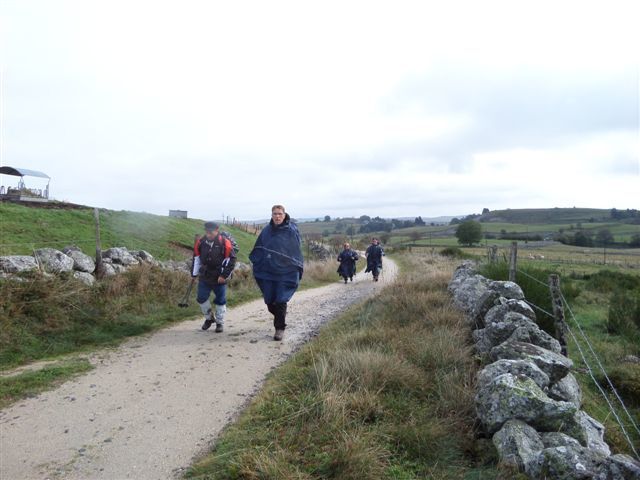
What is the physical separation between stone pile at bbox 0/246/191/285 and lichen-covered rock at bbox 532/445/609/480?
8402mm

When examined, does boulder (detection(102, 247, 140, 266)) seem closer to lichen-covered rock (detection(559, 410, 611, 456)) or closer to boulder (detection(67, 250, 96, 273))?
boulder (detection(67, 250, 96, 273))

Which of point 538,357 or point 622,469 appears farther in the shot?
point 538,357

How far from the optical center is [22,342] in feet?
20.2

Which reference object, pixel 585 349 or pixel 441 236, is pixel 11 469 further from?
pixel 441 236

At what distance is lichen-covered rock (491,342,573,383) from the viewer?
14.1 ft

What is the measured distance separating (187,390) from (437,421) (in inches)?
112

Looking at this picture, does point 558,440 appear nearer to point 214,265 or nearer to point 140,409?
point 140,409

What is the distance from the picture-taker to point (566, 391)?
4.33m

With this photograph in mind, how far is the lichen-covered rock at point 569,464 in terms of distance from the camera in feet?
9.12

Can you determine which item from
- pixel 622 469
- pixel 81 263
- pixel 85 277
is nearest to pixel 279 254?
pixel 85 277

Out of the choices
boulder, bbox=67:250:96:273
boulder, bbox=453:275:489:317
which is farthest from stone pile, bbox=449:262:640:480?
boulder, bbox=67:250:96:273

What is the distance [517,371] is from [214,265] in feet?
17.1

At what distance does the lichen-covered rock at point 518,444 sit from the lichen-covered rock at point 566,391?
0.92m

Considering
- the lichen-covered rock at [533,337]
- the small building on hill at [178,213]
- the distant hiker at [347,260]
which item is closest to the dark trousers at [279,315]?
the lichen-covered rock at [533,337]
